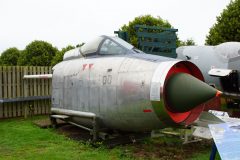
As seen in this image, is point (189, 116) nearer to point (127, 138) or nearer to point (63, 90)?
point (127, 138)

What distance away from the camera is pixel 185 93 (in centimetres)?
594

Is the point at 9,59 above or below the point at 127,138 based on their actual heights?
above

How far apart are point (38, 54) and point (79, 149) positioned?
33561 mm

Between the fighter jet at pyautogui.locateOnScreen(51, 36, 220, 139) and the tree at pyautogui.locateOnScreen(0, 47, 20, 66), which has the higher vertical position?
the tree at pyautogui.locateOnScreen(0, 47, 20, 66)

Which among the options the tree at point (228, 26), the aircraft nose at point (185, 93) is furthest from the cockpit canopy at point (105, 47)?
the tree at point (228, 26)

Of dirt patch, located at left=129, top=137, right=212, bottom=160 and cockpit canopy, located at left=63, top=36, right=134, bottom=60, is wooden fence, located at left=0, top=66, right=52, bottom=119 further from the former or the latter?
dirt patch, located at left=129, top=137, right=212, bottom=160

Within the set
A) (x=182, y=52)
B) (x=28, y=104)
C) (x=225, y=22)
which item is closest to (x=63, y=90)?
(x=28, y=104)

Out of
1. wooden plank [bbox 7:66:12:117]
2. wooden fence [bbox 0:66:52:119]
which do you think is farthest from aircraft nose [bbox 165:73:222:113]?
wooden plank [bbox 7:66:12:117]

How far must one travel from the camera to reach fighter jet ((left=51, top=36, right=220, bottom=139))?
19.6ft

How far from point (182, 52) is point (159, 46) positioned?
4.11 metres

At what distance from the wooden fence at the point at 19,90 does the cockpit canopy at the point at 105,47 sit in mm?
5077

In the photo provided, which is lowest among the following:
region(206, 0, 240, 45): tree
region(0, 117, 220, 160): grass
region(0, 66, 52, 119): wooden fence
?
region(0, 117, 220, 160): grass

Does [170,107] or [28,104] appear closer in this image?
[170,107]

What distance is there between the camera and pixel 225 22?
20.5 metres
